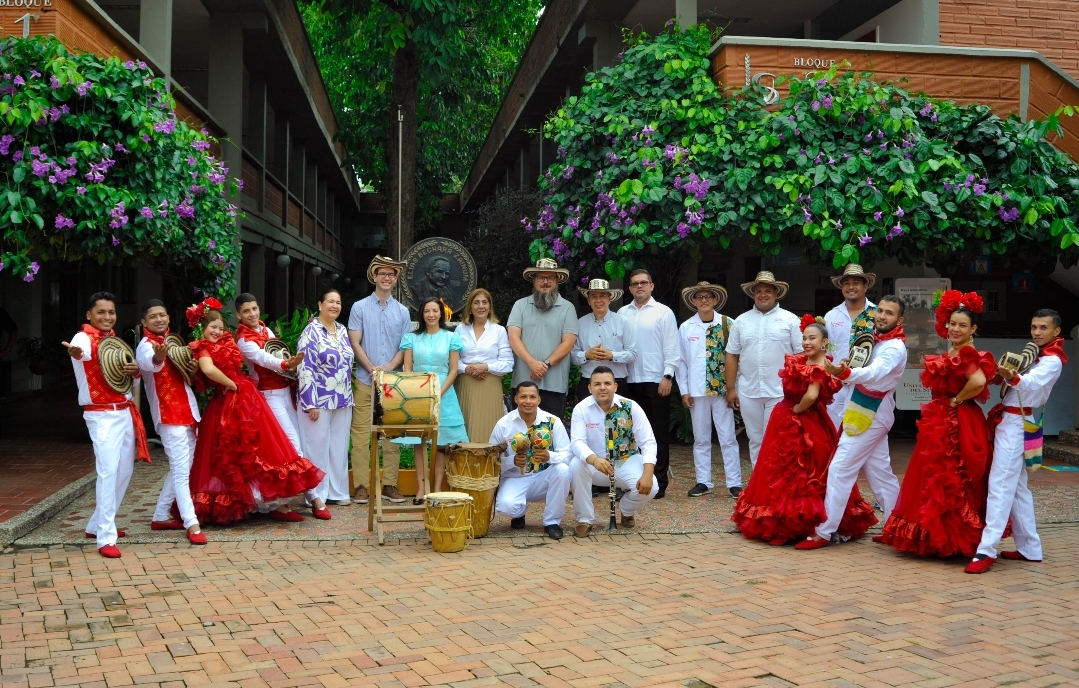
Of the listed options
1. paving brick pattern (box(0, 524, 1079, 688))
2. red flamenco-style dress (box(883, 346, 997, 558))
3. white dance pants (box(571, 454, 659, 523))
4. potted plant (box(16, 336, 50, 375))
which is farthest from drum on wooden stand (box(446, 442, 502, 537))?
potted plant (box(16, 336, 50, 375))

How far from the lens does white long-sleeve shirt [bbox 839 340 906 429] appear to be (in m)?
6.62

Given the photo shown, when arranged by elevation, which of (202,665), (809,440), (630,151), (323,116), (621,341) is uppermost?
(323,116)

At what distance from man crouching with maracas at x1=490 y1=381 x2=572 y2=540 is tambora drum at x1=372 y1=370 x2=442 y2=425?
520 millimetres

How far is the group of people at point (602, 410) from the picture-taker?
6410 mm

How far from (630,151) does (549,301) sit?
3378mm

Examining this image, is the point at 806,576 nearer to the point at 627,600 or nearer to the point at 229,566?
the point at 627,600

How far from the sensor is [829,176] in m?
10.5

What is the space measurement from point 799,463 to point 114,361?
4.74 metres

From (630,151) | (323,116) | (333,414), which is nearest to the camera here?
(333,414)

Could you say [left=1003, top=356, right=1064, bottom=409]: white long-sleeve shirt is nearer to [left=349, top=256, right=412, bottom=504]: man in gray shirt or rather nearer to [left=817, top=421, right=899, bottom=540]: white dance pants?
[left=817, top=421, right=899, bottom=540]: white dance pants

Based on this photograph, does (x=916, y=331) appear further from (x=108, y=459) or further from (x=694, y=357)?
(x=108, y=459)

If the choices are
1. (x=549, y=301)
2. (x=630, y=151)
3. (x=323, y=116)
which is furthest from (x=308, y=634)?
(x=323, y=116)

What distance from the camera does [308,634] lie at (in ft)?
16.1

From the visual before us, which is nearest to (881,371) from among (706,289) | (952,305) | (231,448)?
(952,305)
